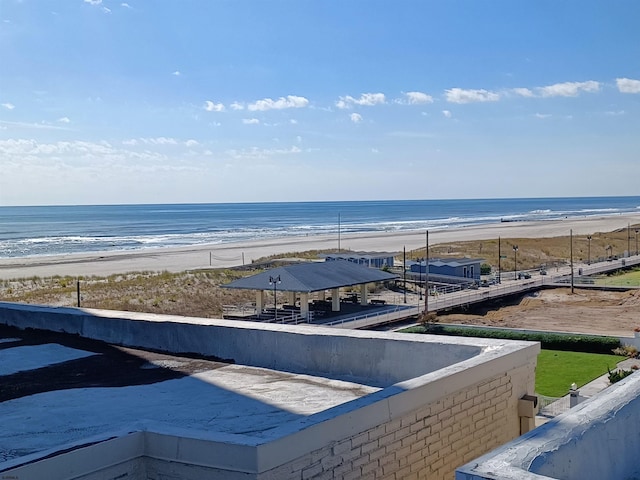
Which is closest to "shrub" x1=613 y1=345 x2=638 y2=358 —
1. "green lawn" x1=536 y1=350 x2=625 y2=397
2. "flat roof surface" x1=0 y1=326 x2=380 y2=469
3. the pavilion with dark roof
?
"green lawn" x1=536 y1=350 x2=625 y2=397

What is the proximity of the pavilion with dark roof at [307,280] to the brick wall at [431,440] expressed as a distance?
74.9 ft

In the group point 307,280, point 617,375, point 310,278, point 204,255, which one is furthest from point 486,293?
point 204,255

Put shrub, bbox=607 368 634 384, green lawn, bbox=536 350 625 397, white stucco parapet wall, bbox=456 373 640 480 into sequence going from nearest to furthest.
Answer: white stucco parapet wall, bbox=456 373 640 480 < shrub, bbox=607 368 634 384 < green lawn, bbox=536 350 625 397

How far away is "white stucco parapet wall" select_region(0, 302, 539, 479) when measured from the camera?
16.8ft

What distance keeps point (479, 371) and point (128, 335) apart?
215 inches

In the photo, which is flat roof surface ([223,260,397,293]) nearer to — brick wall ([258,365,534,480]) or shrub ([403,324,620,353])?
shrub ([403,324,620,353])

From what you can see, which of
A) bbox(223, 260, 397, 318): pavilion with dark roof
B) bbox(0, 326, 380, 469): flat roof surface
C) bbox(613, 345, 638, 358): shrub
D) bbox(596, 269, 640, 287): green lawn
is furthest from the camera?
bbox(596, 269, 640, 287): green lawn

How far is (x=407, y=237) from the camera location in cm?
10262

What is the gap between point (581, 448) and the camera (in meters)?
5.10

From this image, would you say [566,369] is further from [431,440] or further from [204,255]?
[204,255]

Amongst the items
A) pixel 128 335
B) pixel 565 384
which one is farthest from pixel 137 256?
pixel 128 335

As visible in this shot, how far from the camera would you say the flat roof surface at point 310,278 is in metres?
31.5

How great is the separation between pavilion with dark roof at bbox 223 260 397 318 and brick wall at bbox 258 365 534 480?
22.8 metres

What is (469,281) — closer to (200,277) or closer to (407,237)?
(200,277)
